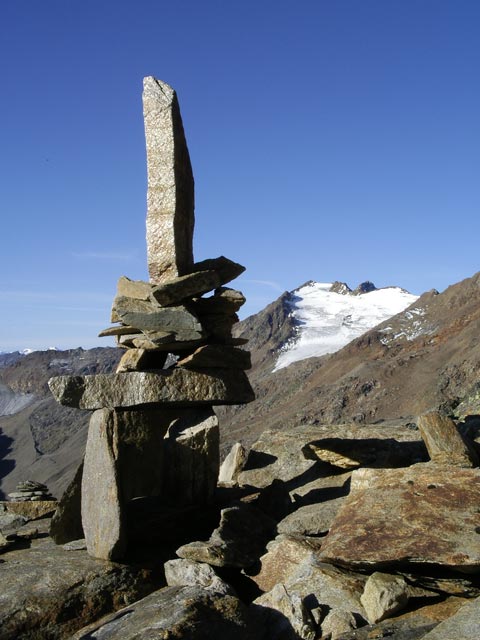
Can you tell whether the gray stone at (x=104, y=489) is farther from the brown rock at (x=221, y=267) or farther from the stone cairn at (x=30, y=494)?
the stone cairn at (x=30, y=494)

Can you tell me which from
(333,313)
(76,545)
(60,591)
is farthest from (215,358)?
(333,313)

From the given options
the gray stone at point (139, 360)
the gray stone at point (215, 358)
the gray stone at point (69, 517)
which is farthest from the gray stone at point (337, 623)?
the gray stone at point (139, 360)

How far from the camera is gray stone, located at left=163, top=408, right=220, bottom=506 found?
10.9m

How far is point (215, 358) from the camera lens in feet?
36.4

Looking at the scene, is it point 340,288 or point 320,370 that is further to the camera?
point 340,288

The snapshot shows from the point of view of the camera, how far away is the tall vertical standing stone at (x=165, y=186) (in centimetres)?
1151

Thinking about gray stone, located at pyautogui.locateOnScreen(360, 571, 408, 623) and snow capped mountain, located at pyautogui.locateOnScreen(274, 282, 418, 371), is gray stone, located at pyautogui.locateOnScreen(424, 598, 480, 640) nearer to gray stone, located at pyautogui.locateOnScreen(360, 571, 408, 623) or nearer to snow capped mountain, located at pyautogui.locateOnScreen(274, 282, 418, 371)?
gray stone, located at pyautogui.locateOnScreen(360, 571, 408, 623)

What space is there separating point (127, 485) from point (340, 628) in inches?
248

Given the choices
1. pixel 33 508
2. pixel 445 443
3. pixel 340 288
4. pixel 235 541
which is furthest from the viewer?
pixel 340 288

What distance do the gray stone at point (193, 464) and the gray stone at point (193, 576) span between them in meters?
2.21

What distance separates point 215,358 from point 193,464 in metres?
1.81

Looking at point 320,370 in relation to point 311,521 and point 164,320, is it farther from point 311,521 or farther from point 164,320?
point 311,521

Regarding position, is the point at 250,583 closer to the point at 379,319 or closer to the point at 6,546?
the point at 6,546

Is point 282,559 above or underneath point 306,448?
underneath
